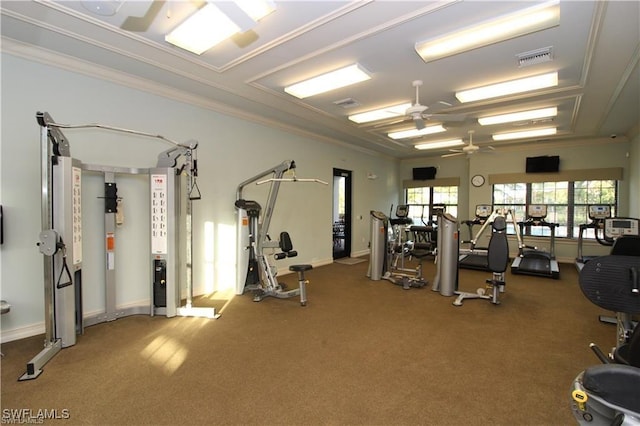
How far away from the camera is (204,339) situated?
3051 mm

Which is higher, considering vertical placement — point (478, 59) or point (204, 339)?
point (478, 59)

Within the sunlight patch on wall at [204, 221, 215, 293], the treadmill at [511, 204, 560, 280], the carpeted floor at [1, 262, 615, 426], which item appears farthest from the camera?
the treadmill at [511, 204, 560, 280]

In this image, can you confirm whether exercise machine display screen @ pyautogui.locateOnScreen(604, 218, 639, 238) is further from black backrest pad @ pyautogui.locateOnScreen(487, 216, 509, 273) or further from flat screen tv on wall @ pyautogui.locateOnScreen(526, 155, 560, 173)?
flat screen tv on wall @ pyautogui.locateOnScreen(526, 155, 560, 173)

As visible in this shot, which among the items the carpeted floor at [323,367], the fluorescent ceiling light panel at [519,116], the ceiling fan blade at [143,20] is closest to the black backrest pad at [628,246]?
the carpeted floor at [323,367]

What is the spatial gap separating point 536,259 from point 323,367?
20.4 ft

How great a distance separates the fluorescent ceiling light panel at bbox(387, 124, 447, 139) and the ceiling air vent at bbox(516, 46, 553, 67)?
2.68 m

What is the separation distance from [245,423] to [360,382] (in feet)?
2.95

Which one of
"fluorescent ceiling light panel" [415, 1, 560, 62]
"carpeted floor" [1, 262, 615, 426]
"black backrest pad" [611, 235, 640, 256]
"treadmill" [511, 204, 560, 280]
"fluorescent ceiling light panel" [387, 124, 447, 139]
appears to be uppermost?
"fluorescent ceiling light panel" [387, 124, 447, 139]

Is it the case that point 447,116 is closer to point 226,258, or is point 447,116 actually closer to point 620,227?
point 620,227

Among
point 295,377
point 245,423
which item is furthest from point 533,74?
point 245,423

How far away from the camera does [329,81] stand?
3.79 m

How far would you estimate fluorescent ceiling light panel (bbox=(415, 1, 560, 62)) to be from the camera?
2.49m

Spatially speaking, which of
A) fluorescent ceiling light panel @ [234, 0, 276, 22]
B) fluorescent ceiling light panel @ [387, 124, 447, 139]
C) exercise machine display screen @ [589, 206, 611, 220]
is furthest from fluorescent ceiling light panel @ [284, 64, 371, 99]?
exercise machine display screen @ [589, 206, 611, 220]

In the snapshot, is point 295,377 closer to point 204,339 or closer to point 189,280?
point 204,339
